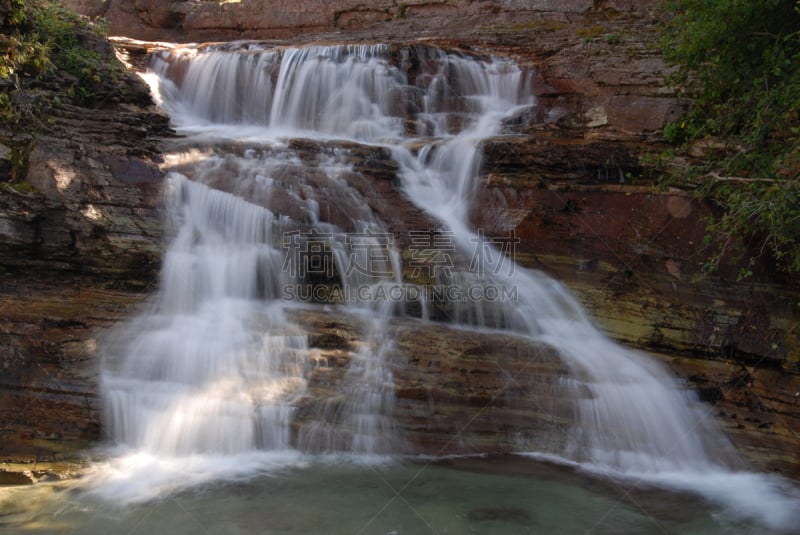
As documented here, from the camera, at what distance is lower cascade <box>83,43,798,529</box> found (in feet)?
19.6

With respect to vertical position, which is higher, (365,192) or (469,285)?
(365,192)

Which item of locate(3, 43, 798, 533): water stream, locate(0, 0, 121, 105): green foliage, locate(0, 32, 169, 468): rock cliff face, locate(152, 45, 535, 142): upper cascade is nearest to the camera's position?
locate(3, 43, 798, 533): water stream

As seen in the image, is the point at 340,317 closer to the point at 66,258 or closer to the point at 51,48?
the point at 66,258

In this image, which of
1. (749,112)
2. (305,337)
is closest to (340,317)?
(305,337)

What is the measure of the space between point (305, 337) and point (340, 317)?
1.78 ft

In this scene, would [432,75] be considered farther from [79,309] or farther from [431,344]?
[79,309]

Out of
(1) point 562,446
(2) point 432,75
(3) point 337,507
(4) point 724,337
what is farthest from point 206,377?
(2) point 432,75

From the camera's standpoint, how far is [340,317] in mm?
7051

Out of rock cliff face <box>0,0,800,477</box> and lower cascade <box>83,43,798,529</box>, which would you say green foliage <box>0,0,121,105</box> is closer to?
rock cliff face <box>0,0,800,477</box>

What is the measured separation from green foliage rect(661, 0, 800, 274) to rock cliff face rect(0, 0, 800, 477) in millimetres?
519

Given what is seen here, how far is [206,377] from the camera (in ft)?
21.1

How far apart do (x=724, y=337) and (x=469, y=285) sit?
280 cm

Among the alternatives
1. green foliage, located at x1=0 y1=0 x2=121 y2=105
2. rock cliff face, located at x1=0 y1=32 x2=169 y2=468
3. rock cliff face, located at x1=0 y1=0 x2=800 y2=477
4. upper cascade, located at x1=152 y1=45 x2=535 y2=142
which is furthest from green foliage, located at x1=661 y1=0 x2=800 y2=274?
green foliage, located at x1=0 y1=0 x2=121 y2=105

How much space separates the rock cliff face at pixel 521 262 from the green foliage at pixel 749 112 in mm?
519
